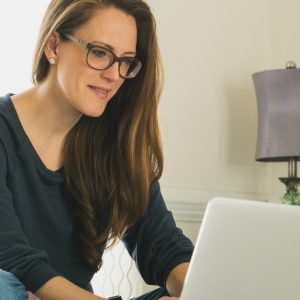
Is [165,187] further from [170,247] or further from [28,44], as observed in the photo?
[170,247]

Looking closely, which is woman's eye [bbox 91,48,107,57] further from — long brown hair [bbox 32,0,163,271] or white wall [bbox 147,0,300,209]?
white wall [bbox 147,0,300,209]

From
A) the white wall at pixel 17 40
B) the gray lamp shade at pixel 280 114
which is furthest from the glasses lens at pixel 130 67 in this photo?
the gray lamp shade at pixel 280 114

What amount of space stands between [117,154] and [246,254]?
100cm

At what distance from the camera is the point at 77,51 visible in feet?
5.30

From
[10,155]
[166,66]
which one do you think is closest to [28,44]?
[166,66]

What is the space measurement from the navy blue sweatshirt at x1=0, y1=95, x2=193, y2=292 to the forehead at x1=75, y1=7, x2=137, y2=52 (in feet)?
0.88

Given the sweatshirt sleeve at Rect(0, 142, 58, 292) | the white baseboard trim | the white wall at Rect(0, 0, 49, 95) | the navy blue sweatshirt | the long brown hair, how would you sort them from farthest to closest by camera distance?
1. the white baseboard trim
2. the white wall at Rect(0, 0, 49, 95)
3. the long brown hair
4. the navy blue sweatshirt
5. the sweatshirt sleeve at Rect(0, 142, 58, 292)

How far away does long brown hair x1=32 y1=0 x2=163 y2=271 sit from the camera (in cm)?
169

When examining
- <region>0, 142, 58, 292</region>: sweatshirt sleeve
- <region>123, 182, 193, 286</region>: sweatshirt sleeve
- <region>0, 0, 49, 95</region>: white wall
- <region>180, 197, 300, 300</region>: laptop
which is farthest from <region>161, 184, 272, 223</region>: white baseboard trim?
<region>180, 197, 300, 300</region>: laptop

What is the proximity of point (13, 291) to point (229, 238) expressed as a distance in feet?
1.54

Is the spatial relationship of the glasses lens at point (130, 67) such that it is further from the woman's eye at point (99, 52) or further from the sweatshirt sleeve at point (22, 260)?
the sweatshirt sleeve at point (22, 260)


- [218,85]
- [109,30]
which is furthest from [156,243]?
[218,85]

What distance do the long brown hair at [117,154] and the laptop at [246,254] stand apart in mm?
906

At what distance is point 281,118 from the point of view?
2.45 m
